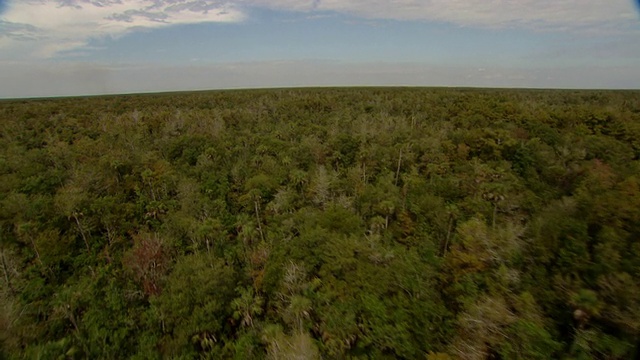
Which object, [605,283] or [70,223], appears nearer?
[605,283]

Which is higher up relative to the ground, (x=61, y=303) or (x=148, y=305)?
(x=61, y=303)

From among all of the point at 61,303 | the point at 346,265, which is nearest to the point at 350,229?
the point at 346,265

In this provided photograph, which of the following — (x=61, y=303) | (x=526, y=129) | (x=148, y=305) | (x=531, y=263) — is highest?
(x=526, y=129)

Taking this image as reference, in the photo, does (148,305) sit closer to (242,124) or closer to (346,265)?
(346,265)

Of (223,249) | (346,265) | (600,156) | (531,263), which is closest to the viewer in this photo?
(531,263)

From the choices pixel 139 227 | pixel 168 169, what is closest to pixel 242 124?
pixel 168 169

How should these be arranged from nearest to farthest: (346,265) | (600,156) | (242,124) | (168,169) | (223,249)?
(346,265)
(223,249)
(600,156)
(168,169)
(242,124)
